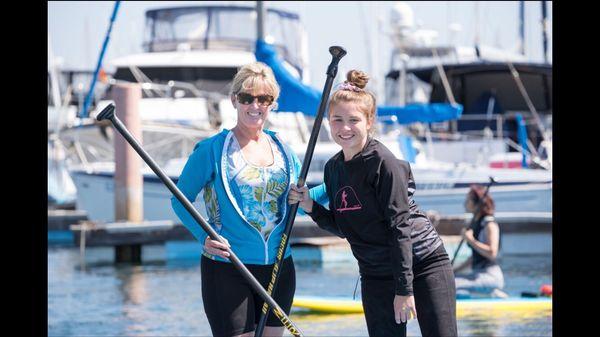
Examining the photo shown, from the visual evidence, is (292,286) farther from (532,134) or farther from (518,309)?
(532,134)

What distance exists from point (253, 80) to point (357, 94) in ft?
1.46

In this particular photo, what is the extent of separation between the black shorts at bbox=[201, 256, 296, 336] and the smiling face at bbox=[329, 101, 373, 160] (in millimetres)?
577

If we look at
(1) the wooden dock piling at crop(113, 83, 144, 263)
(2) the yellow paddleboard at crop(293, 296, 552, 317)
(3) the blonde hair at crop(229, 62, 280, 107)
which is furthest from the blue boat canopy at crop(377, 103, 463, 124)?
(3) the blonde hair at crop(229, 62, 280, 107)

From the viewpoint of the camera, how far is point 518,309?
9.66 meters

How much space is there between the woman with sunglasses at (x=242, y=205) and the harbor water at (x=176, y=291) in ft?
14.2

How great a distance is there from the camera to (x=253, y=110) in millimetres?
4652

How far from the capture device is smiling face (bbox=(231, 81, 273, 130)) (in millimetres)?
4645

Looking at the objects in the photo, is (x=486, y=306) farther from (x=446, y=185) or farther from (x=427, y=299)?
(x=446, y=185)

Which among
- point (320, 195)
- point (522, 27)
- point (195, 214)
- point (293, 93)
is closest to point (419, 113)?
point (293, 93)

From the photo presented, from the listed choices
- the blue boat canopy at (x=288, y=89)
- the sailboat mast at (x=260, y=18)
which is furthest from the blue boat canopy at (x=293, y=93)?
the sailboat mast at (x=260, y=18)

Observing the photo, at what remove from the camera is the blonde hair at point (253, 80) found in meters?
4.65

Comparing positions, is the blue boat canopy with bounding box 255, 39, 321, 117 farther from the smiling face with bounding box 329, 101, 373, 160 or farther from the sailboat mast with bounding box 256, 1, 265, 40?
the smiling face with bounding box 329, 101, 373, 160
